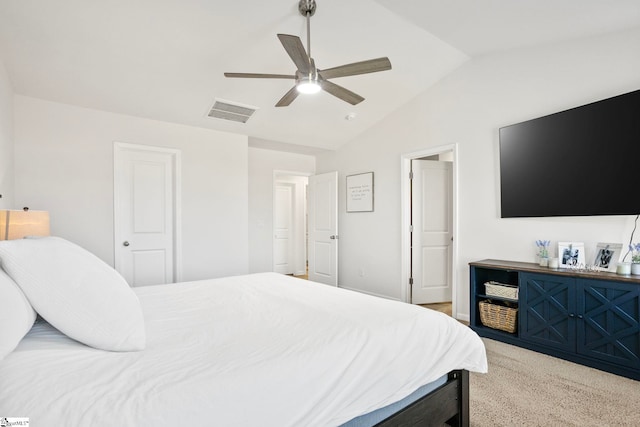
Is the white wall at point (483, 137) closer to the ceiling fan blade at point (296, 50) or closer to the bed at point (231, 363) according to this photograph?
the bed at point (231, 363)

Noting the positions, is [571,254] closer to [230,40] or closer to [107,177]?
[230,40]

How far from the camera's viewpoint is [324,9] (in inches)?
102

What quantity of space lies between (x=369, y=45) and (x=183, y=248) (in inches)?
127

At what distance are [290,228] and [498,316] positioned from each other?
14.6 feet

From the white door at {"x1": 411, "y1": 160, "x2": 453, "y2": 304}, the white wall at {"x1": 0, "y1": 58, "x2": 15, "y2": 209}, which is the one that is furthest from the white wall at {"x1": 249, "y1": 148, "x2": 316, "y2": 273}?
the white wall at {"x1": 0, "y1": 58, "x2": 15, "y2": 209}

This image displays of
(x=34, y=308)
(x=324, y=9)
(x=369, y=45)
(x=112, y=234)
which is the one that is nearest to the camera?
(x=34, y=308)

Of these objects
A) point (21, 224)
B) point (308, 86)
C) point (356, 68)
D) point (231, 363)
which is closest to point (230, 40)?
point (308, 86)

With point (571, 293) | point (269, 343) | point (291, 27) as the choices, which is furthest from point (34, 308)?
point (571, 293)

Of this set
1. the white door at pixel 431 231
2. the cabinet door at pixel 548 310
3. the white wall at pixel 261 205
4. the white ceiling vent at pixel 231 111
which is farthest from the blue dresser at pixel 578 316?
the white wall at pixel 261 205

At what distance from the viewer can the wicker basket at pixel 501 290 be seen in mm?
2912

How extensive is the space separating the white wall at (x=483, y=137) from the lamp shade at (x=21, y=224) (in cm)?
370

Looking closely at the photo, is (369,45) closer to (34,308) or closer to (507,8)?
(507,8)

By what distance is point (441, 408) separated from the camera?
1.49m

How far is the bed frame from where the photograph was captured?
4.31 feet
